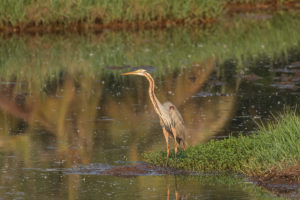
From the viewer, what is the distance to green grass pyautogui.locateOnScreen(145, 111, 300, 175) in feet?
37.5

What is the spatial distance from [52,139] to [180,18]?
2094cm

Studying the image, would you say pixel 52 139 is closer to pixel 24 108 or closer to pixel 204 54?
pixel 24 108

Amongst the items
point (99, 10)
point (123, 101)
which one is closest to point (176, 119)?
point (123, 101)

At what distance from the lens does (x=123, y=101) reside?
60.5ft

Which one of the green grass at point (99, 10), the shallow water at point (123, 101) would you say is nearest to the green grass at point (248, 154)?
the shallow water at point (123, 101)

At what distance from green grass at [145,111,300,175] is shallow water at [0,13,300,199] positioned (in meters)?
0.32

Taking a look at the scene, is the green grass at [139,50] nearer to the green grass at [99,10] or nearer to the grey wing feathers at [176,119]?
the green grass at [99,10]

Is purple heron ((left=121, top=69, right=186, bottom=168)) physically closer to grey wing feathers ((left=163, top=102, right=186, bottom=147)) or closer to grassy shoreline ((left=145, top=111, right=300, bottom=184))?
grey wing feathers ((left=163, top=102, right=186, bottom=147))

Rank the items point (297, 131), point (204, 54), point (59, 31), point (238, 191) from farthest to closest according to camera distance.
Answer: point (59, 31) < point (204, 54) < point (297, 131) < point (238, 191)

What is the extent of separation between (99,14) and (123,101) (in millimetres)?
14390

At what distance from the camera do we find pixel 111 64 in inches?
944

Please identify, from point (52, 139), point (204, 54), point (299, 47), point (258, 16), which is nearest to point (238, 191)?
point (52, 139)

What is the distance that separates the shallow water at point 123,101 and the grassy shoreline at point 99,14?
1136 millimetres

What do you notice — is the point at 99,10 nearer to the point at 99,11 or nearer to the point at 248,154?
the point at 99,11
